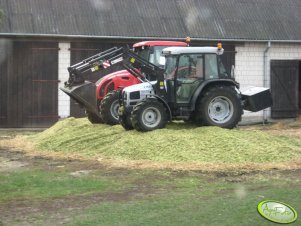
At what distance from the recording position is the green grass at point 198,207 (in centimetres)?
669

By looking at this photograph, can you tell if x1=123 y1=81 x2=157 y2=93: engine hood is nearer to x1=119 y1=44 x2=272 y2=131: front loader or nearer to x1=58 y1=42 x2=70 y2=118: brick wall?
x1=119 y1=44 x2=272 y2=131: front loader

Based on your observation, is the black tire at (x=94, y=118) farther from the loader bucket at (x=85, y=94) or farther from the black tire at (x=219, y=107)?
the black tire at (x=219, y=107)

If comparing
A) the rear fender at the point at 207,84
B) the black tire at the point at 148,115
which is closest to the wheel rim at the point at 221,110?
the rear fender at the point at 207,84

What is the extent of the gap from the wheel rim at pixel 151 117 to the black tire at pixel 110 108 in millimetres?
1815

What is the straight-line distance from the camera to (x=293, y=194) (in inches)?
320

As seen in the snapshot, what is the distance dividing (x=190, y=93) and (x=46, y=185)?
17.6 ft

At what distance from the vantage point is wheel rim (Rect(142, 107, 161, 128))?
41.7 ft

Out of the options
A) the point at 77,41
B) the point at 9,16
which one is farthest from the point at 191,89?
the point at 9,16

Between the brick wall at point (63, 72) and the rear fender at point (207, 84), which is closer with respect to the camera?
the rear fender at point (207, 84)

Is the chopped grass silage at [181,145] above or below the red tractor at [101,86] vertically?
below

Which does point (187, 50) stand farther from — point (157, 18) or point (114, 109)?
point (157, 18)

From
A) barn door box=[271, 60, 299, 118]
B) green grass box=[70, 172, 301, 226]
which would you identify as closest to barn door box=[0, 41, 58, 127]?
barn door box=[271, 60, 299, 118]

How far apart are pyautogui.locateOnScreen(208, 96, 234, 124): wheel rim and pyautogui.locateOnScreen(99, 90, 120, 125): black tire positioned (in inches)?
101

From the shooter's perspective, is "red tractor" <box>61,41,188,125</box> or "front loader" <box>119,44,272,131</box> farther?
"red tractor" <box>61,41,188,125</box>
